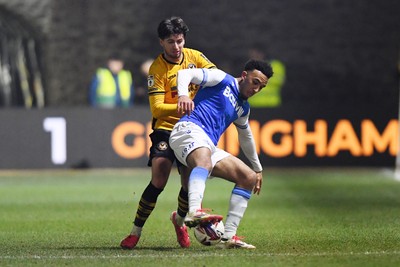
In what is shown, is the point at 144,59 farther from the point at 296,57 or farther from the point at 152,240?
the point at 152,240

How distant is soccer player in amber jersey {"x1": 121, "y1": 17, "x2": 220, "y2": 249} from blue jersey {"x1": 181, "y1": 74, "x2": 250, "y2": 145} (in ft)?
0.79

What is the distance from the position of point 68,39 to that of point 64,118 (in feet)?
19.0

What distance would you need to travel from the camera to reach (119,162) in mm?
22141

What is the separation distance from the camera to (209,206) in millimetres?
15516

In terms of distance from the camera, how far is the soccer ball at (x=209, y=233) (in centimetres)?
1016

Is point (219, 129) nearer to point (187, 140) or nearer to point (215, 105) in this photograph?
point (215, 105)

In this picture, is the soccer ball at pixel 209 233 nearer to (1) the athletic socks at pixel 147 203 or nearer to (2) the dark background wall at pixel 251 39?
(1) the athletic socks at pixel 147 203

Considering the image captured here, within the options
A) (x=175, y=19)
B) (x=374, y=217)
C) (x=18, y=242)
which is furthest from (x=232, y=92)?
(x=374, y=217)

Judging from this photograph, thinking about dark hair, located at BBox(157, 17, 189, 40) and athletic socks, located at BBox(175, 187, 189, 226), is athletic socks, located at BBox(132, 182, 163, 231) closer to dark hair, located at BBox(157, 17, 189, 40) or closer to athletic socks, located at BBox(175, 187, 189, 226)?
athletic socks, located at BBox(175, 187, 189, 226)

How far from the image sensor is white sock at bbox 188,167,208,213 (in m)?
9.94

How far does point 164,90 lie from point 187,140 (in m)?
0.69

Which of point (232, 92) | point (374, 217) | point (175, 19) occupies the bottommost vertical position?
point (374, 217)

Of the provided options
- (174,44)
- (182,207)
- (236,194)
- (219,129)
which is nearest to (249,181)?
(236,194)

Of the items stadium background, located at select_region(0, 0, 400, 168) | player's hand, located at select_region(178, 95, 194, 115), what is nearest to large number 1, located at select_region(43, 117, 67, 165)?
stadium background, located at select_region(0, 0, 400, 168)
